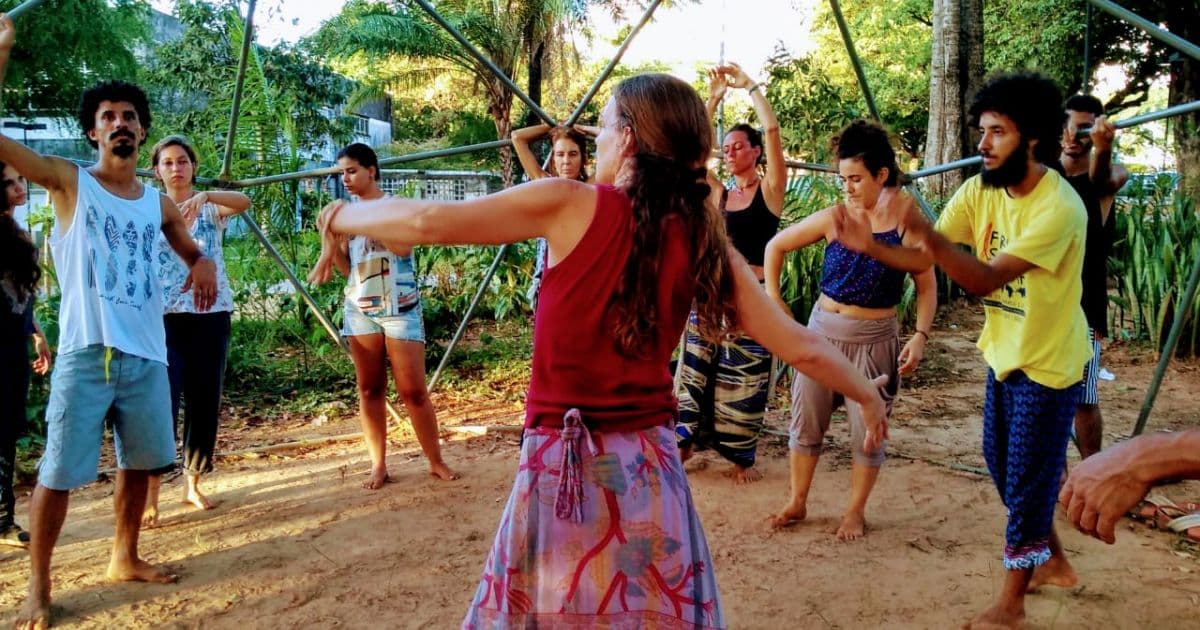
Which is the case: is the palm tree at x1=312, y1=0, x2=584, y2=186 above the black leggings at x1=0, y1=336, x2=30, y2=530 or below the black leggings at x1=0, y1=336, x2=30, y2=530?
above

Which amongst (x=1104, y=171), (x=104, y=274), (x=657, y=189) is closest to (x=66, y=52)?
(x=104, y=274)

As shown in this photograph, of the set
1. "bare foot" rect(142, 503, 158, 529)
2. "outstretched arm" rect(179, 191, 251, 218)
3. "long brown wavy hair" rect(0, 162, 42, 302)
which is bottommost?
"bare foot" rect(142, 503, 158, 529)

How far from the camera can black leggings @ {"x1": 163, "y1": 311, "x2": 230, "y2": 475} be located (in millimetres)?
3791

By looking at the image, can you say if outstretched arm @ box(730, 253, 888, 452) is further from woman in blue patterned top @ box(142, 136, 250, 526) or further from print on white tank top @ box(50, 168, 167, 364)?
woman in blue patterned top @ box(142, 136, 250, 526)

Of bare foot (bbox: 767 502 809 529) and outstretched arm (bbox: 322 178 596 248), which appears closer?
outstretched arm (bbox: 322 178 596 248)

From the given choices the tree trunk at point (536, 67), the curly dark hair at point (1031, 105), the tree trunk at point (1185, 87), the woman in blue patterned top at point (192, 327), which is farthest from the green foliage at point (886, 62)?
the curly dark hair at point (1031, 105)

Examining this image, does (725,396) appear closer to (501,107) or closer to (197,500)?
(197,500)

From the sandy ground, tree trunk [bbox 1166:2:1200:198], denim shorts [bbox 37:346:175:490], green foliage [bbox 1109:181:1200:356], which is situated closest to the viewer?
denim shorts [bbox 37:346:175:490]

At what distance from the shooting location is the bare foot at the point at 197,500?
4020 mm

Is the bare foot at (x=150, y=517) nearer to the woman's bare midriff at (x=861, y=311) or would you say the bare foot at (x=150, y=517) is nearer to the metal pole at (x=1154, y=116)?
the woman's bare midriff at (x=861, y=311)

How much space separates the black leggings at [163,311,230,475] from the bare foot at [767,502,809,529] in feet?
8.41

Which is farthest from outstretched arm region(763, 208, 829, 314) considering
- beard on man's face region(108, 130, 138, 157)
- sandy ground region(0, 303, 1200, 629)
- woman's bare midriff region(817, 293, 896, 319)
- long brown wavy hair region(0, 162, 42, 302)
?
long brown wavy hair region(0, 162, 42, 302)

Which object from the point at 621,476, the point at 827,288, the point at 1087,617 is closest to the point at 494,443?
the point at 827,288

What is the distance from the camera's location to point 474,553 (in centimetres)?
350
